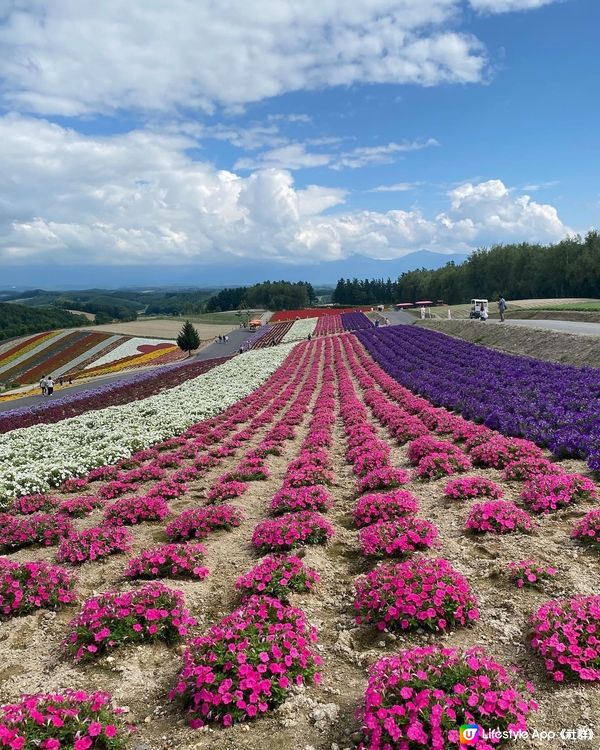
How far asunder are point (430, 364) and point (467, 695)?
24099 mm

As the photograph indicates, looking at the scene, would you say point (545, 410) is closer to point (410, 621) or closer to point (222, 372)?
point (410, 621)

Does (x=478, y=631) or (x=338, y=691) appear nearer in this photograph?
(x=338, y=691)

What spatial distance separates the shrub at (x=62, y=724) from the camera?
3.71 meters

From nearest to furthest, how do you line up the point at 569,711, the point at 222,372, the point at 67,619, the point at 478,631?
the point at 569,711
the point at 478,631
the point at 67,619
the point at 222,372

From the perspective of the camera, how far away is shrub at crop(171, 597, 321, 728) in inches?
166

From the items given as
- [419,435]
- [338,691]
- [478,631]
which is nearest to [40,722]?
[338,691]

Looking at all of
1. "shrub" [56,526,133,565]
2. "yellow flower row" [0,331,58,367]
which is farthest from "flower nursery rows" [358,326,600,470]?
"yellow flower row" [0,331,58,367]

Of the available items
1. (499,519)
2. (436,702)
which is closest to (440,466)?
(499,519)

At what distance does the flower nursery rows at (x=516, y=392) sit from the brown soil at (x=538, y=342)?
6.53 ft

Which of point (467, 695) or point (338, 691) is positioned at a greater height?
point (467, 695)

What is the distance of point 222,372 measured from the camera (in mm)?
36781

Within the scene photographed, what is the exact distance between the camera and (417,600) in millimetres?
5312

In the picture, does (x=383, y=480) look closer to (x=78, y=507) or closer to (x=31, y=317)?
(x=78, y=507)

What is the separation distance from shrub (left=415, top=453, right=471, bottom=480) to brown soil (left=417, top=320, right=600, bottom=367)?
1309 cm
